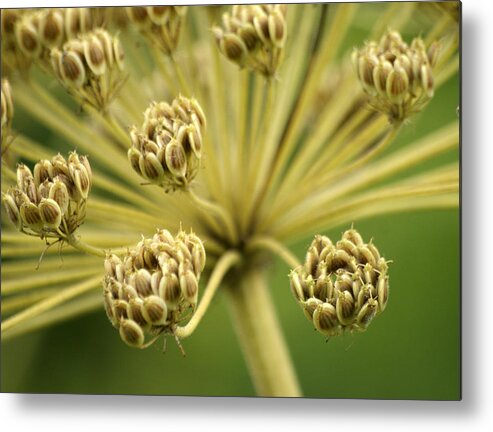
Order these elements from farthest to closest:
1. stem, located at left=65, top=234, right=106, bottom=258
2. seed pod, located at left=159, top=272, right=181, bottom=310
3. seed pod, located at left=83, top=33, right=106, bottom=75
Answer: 1. seed pod, located at left=83, top=33, right=106, bottom=75
2. stem, located at left=65, top=234, right=106, bottom=258
3. seed pod, located at left=159, top=272, right=181, bottom=310

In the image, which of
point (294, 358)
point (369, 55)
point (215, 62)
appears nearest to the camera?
point (369, 55)

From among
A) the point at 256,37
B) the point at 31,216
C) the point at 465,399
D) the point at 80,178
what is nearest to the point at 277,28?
the point at 256,37

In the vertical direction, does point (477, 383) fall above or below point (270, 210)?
below

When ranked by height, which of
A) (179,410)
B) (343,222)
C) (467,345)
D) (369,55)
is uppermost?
(369,55)

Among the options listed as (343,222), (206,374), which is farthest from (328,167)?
(206,374)

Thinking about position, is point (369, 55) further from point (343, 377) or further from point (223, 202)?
point (343, 377)

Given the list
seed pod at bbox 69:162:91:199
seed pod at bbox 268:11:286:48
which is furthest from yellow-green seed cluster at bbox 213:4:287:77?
seed pod at bbox 69:162:91:199

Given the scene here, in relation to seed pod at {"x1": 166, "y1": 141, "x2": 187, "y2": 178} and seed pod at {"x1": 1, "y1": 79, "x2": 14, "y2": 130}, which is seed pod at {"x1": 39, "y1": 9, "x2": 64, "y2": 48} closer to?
seed pod at {"x1": 1, "y1": 79, "x2": 14, "y2": 130}
